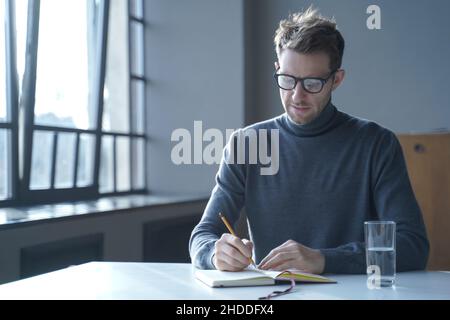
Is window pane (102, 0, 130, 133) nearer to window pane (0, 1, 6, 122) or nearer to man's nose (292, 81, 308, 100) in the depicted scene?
window pane (0, 1, 6, 122)

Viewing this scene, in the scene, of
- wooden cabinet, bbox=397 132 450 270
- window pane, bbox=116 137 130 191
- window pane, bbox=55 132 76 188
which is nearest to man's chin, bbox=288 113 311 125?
wooden cabinet, bbox=397 132 450 270

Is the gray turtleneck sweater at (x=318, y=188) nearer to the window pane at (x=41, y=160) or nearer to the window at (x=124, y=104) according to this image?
the window pane at (x=41, y=160)

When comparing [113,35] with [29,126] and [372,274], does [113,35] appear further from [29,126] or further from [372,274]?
Answer: [372,274]

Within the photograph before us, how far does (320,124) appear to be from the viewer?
6.47ft

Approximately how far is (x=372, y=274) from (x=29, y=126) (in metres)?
2.36

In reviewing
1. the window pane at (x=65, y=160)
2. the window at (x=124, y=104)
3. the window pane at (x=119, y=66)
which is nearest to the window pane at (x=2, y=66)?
the window pane at (x=65, y=160)

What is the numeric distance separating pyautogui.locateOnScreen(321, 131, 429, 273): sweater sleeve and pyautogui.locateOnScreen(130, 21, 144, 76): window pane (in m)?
2.93

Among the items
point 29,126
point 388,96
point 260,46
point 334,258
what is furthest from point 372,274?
point 260,46

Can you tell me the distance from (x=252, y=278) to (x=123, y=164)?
3.11 metres

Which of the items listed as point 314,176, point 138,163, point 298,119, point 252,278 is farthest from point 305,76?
point 138,163

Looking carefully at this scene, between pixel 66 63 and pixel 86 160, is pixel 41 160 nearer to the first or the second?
pixel 86 160

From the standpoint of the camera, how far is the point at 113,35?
14.3ft

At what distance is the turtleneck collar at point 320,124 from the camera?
6.45ft

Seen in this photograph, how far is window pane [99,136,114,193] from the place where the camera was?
4.08 m
